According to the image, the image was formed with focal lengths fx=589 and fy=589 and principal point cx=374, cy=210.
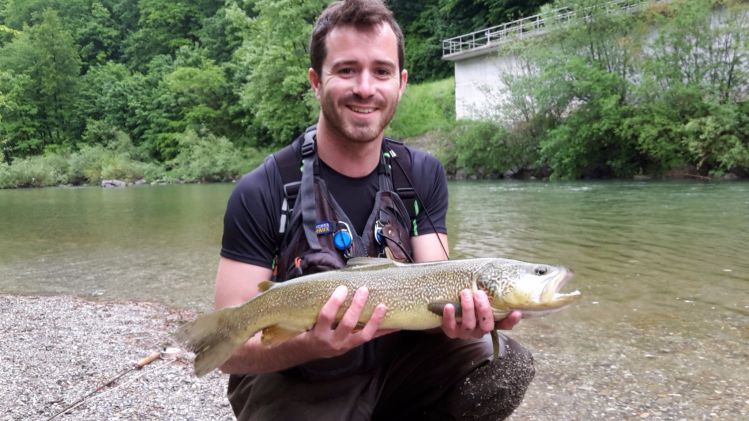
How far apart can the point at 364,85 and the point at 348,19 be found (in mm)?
382

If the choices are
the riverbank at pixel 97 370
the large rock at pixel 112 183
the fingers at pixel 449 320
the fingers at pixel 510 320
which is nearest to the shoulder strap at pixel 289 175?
the fingers at pixel 449 320

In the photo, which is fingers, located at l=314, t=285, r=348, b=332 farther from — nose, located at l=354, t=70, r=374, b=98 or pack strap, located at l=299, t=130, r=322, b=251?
nose, located at l=354, t=70, r=374, b=98

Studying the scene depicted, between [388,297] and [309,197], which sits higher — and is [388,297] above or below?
below

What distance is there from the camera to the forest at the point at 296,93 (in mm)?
27859

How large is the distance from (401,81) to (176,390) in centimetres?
307

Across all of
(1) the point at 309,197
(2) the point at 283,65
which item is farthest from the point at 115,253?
(2) the point at 283,65

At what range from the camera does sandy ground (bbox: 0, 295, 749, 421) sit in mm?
4395

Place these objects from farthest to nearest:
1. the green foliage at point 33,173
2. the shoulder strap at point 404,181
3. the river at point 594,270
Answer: the green foliage at point 33,173, the river at point 594,270, the shoulder strap at point 404,181

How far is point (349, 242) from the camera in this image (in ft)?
10.3

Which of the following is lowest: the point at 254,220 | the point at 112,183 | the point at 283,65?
the point at 112,183

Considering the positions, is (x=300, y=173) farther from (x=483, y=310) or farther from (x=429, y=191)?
(x=483, y=310)

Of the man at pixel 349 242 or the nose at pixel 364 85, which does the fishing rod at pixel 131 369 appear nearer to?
the man at pixel 349 242

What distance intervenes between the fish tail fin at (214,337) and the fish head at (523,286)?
112 centimetres

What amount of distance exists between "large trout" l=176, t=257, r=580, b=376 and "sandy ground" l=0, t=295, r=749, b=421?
5.98 feet
